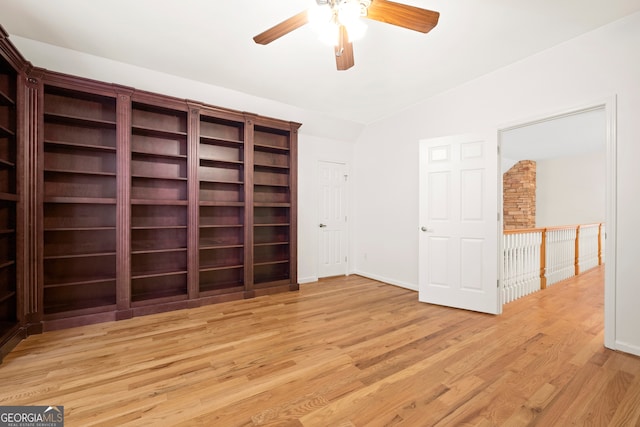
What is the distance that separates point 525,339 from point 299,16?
10.6 feet

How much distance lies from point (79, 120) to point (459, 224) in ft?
14.6

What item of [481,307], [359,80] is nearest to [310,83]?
[359,80]

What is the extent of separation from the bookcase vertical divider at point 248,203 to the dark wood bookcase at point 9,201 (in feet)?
6.97

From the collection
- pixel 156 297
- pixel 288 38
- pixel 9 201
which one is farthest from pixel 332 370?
pixel 9 201

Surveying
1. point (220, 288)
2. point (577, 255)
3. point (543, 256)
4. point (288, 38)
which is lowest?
point (220, 288)

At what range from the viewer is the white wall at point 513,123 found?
2.15 m

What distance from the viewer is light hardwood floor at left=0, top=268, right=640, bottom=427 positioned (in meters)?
1.53

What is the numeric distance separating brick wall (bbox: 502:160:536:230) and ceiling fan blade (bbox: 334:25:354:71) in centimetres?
671

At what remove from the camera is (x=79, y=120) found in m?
2.79

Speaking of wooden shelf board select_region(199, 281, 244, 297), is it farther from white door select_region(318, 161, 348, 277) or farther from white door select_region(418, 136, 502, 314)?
white door select_region(418, 136, 502, 314)

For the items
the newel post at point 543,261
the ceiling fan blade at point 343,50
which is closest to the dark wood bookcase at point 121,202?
the ceiling fan blade at point 343,50

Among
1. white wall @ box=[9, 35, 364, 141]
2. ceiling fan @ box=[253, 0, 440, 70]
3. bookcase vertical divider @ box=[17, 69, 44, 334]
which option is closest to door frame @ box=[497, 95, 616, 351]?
ceiling fan @ box=[253, 0, 440, 70]

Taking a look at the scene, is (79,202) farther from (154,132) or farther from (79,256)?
(154,132)

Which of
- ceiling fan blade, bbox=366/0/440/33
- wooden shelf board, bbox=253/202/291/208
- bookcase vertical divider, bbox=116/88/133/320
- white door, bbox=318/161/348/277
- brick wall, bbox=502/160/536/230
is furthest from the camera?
brick wall, bbox=502/160/536/230
